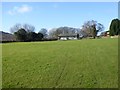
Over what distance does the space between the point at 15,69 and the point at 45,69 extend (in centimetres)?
154

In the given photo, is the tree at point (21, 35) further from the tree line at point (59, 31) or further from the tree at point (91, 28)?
the tree at point (91, 28)

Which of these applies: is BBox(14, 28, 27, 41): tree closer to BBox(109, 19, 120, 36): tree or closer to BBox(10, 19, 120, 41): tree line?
BBox(10, 19, 120, 41): tree line

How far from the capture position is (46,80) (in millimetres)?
10203

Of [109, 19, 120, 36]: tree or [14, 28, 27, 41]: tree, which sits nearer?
[14, 28, 27, 41]: tree

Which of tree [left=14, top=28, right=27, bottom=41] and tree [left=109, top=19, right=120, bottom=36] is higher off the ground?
tree [left=109, top=19, right=120, bottom=36]

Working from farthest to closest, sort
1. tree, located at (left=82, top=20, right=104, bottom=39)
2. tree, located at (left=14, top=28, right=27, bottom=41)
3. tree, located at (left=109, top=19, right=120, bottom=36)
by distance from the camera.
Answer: tree, located at (left=82, top=20, right=104, bottom=39) → tree, located at (left=109, top=19, right=120, bottom=36) → tree, located at (left=14, top=28, right=27, bottom=41)

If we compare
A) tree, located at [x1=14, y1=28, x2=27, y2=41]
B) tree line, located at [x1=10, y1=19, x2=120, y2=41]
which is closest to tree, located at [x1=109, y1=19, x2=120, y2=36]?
tree line, located at [x1=10, y1=19, x2=120, y2=41]

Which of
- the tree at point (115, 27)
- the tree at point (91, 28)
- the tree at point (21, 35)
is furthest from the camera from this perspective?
the tree at point (91, 28)

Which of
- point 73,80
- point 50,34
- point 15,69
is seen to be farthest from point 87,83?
point 50,34

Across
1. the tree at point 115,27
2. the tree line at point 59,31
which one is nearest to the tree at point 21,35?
the tree line at point 59,31

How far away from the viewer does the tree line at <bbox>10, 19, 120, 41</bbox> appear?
89812 mm

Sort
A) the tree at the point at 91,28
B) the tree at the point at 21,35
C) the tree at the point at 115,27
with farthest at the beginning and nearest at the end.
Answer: the tree at the point at 91,28, the tree at the point at 115,27, the tree at the point at 21,35

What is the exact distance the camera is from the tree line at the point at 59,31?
295 feet

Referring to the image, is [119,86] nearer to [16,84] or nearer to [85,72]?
[85,72]
